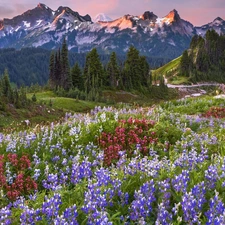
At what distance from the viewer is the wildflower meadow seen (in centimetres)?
397

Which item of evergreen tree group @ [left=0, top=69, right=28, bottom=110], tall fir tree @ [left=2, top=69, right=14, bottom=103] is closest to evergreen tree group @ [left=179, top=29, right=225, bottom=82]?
tall fir tree @ [left=2, top=69, right=14, bottom=103]

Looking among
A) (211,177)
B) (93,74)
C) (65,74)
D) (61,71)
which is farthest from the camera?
(61,71)

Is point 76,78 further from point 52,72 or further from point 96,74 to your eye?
point 52,72

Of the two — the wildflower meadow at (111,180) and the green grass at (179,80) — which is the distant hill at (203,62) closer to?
the green grass at (179,80)

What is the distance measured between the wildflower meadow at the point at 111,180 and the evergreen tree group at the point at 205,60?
4630 inches

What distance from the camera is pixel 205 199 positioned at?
452cm

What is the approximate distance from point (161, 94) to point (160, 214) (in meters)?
81.2

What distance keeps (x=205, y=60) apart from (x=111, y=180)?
458 feet

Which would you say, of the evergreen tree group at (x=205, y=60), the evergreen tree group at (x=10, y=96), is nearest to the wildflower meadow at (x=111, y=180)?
the evergreen tree group at (x=10, y=96)

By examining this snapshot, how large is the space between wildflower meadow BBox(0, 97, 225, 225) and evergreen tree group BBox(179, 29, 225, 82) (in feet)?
386

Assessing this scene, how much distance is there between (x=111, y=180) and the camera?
5152 mm

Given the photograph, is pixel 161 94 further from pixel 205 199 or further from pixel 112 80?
pixel 205 199

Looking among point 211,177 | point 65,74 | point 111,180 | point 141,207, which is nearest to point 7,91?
point 65,74

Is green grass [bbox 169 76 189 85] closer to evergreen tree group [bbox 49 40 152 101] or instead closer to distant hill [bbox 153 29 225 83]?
distant hill [bbox 153 29 225 83]
